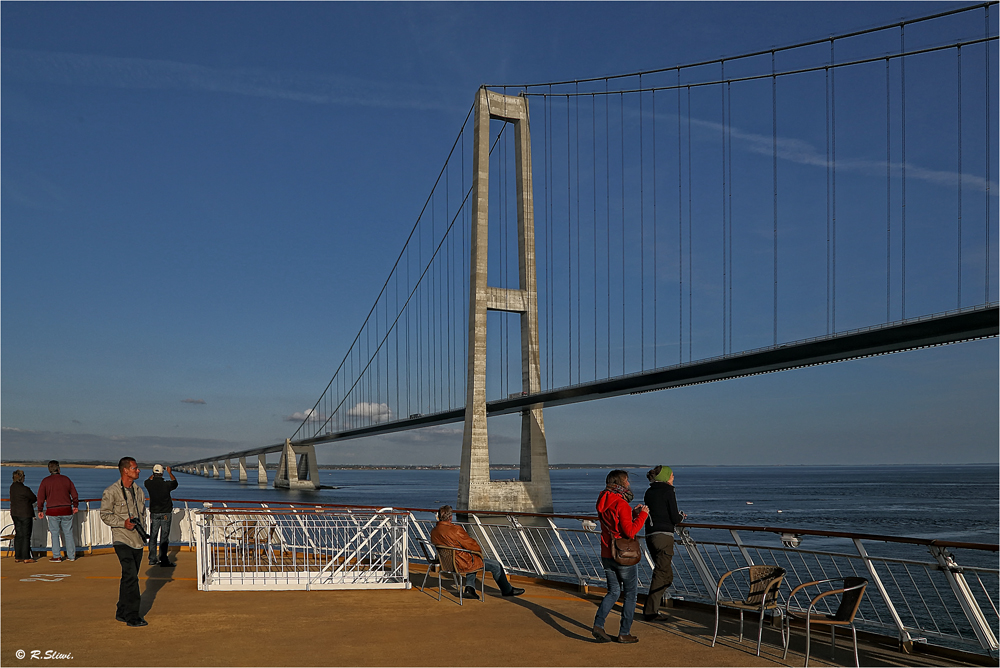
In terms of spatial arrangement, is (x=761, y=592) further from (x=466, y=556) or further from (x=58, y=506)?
(x=58, y=506)

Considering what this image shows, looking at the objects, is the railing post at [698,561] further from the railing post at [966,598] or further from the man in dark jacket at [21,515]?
the man in dark jacket at [21,515]

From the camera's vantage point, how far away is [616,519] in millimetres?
6113

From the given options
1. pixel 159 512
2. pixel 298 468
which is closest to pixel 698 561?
pixel 159 512

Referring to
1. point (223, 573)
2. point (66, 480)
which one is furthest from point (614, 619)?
point (66, 480)

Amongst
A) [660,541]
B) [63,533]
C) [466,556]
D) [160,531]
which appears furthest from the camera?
[63,533]

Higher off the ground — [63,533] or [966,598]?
[966,598]

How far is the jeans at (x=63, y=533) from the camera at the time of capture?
10.9 metres

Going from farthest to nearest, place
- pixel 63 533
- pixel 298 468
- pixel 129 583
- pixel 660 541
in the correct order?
pixel 298 468 → pixel 63 533 → pixel 660 541 → pixel 129 583

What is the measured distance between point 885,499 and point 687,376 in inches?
1752

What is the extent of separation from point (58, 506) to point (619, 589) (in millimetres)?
7875

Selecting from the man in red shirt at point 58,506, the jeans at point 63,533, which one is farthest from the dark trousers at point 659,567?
the jeans at point 63,533

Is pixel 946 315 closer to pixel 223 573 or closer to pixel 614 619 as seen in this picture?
pixel 614 619

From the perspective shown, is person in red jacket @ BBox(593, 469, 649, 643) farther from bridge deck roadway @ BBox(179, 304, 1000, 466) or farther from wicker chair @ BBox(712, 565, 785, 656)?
bridge deck roadway @ BBox(179, 304, 1000, 466)

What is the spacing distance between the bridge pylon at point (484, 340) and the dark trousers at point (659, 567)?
1113 inches
